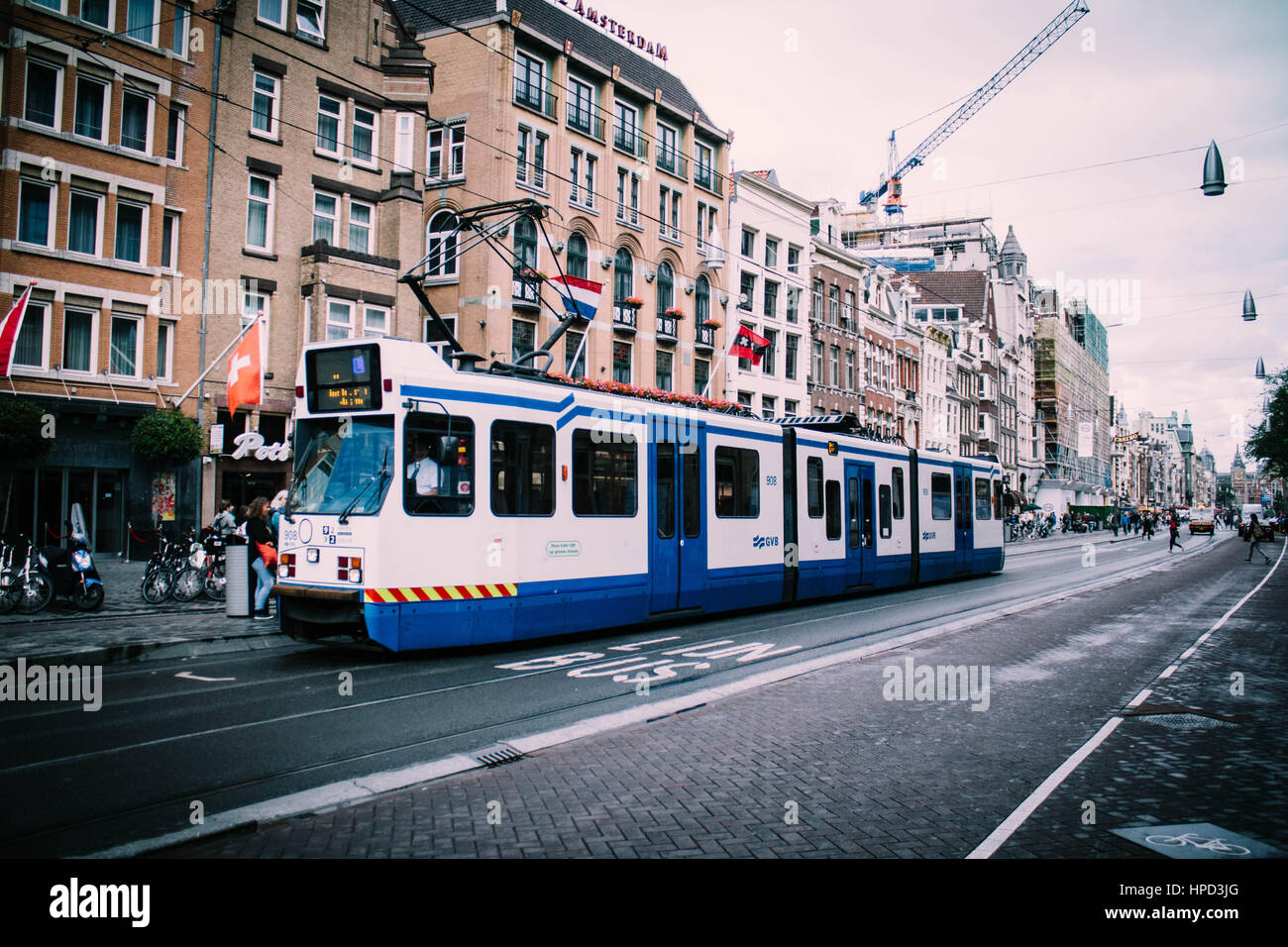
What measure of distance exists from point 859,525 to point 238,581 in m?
12.0

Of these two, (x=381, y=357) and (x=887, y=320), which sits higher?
(x=887, y=320)

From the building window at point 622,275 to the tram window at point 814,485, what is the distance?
67.0 feet

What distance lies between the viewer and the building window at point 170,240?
23828 millimetres

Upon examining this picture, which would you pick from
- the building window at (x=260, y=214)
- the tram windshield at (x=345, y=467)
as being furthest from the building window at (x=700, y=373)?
the tram windshield at (x=345, y=467)

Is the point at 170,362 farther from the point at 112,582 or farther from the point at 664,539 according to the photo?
the point at 664,539

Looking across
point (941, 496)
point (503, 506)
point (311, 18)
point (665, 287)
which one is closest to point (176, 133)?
point (311, 18)

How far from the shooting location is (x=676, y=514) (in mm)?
13219

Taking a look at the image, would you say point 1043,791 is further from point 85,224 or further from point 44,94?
point 44,94

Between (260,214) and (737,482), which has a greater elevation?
(260,214)

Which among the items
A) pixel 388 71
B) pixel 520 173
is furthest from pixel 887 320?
pixel 388 71

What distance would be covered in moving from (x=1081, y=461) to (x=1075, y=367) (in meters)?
13.2

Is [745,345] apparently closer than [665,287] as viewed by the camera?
Yes

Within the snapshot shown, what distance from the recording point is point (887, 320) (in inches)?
2217

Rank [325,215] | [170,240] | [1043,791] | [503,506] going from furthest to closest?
[325,215] < [170,240] < [503,506] < [1043,791]
